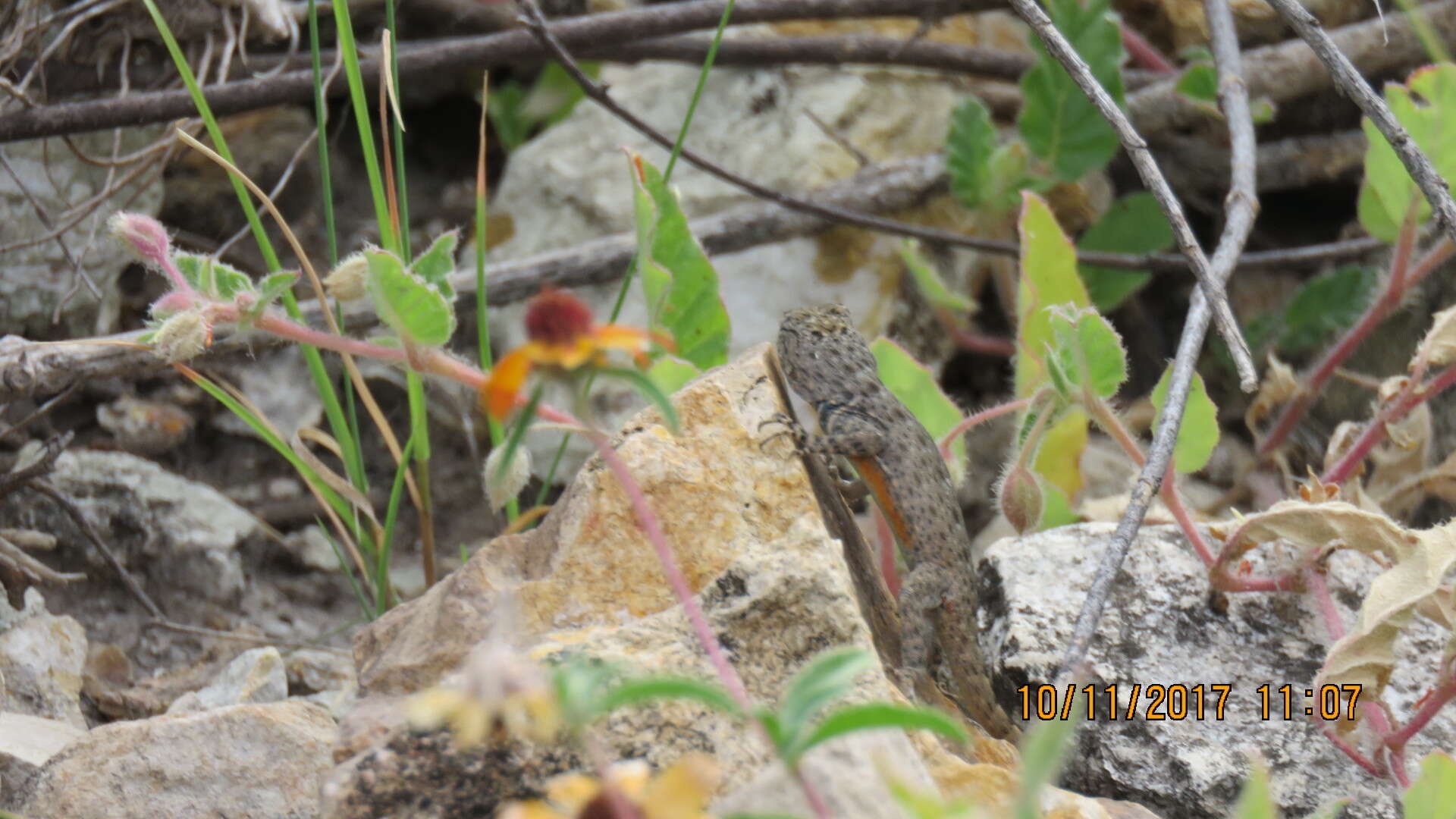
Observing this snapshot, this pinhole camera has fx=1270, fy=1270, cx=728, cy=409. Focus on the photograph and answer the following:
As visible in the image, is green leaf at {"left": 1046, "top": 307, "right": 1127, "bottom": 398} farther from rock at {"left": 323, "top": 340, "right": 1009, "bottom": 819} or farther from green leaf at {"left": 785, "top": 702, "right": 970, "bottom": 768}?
green leaf at {"left": 785, "top": 702, "right": 970, "bottom": 768}

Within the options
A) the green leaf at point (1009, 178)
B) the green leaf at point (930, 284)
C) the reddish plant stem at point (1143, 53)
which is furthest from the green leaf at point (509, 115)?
the reddish plant stem at point (1143, 53)

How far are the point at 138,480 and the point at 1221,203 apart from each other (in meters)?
4.22

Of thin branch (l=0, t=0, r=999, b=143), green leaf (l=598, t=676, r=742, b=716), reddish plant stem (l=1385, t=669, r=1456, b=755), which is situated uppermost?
thin branch (l=0, t=0, r=999, b=143)

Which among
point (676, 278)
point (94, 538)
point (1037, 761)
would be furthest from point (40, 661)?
point (1037, 761)

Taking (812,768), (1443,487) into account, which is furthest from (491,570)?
(1443,487)

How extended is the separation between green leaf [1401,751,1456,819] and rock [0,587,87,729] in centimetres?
295

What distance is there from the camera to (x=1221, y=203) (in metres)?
5.22

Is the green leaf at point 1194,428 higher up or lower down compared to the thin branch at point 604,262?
lower down

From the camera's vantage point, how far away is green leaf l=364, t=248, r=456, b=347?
234cm

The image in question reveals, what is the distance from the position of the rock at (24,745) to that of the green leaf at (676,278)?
1652 millimetres

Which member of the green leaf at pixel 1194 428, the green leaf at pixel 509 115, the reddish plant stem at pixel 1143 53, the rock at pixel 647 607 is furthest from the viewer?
the green leaf at pixel 509 115

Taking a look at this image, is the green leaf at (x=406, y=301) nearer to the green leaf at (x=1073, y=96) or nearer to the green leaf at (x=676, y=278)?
the green leaf at (x=676, y=278)

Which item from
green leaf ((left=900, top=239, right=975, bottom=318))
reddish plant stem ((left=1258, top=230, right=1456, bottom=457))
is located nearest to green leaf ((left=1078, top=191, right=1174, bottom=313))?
green leaf ((left=900, top=239, right=975, bottom=318))

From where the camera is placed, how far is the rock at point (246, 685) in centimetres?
324
